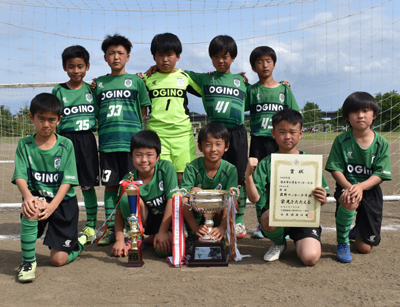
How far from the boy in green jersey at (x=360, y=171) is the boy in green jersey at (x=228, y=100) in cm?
91

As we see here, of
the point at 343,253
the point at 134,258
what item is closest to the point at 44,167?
the point at 134,258

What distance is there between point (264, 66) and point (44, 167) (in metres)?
2.20

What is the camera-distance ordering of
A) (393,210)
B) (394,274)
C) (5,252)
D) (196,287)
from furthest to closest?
1. (393,210)
2. (5,252)
3. (394,274)
4. (196,287)

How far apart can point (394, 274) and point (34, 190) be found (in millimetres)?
2628

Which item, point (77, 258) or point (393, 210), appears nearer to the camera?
point (77, 258)

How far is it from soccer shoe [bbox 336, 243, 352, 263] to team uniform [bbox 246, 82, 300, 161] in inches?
44.4

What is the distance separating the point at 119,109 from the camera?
3.36 m

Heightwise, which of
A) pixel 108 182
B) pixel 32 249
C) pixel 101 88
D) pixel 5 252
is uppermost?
pixel 101 88

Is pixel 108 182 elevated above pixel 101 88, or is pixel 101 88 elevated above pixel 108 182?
pixel 101 88

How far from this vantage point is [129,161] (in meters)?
3.38

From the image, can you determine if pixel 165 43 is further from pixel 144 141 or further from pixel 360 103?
pixel 360 103

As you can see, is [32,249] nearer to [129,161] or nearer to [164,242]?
[164,242]

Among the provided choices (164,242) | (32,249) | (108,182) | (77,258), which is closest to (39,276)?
(32,249)

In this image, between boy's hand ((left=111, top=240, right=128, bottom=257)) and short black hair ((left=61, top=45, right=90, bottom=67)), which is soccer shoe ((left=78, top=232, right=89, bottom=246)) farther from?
short black hair ((left=61, top=45, right=90, bottom=67))
